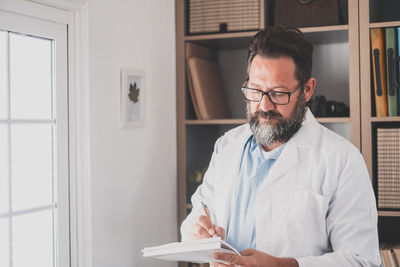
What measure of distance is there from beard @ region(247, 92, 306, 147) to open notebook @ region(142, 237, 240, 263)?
52 centimetres

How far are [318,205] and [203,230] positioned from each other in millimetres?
411

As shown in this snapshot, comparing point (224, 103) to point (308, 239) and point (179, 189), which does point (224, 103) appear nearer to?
point (179, 189)

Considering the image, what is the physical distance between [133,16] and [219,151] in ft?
2.50

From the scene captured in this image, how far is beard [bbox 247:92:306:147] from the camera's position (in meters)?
1.78

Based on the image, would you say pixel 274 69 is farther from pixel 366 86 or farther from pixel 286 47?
pixel 366 86

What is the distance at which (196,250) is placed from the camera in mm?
1391

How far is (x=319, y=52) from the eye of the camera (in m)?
2.85

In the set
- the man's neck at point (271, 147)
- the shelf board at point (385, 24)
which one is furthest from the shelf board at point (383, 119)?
the man's neck at point (271, 147)

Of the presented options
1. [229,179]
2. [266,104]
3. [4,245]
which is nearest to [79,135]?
[4,245]

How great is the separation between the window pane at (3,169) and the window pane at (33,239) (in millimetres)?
79

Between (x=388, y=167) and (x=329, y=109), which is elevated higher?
(x=329, y=109)

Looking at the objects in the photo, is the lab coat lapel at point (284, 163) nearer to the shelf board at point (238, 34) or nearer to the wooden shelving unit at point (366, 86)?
the wooden shelving unit at point (366, 86)

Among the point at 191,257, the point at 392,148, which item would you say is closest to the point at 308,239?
the point at 191,257

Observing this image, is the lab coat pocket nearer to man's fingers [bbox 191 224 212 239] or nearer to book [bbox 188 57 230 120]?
man's fingers [bbox 191 224 212 239]
